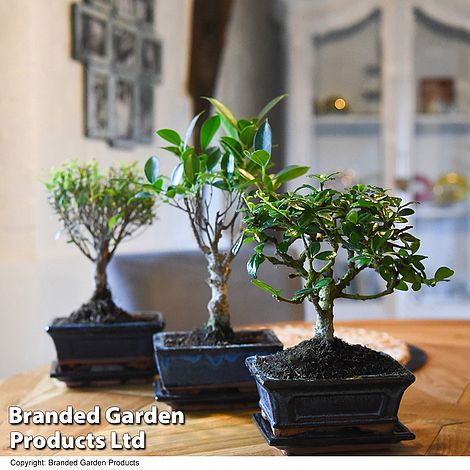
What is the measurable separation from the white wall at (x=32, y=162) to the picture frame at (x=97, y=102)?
0.17ft

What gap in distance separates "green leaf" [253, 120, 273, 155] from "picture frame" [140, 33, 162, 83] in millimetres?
1749

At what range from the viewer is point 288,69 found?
346 centimetres

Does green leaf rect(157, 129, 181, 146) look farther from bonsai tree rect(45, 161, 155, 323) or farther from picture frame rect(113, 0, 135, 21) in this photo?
picture frame rect(113, 0, 135, 21)

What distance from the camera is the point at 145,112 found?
2688 mm

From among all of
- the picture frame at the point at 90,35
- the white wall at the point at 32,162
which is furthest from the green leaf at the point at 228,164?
the picture frame at the point at 90,35

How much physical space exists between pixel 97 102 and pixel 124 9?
1.23ft

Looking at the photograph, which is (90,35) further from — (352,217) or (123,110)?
(352,217)

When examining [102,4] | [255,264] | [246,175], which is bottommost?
[255,264]

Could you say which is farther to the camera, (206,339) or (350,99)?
(350,99)

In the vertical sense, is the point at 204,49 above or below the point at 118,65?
above

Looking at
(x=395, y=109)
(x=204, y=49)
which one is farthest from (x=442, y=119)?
(x=204, y=49)

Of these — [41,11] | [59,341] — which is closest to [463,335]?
[59,341]

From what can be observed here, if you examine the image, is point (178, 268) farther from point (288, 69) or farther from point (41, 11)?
point (288, 69)

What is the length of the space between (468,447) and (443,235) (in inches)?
111
